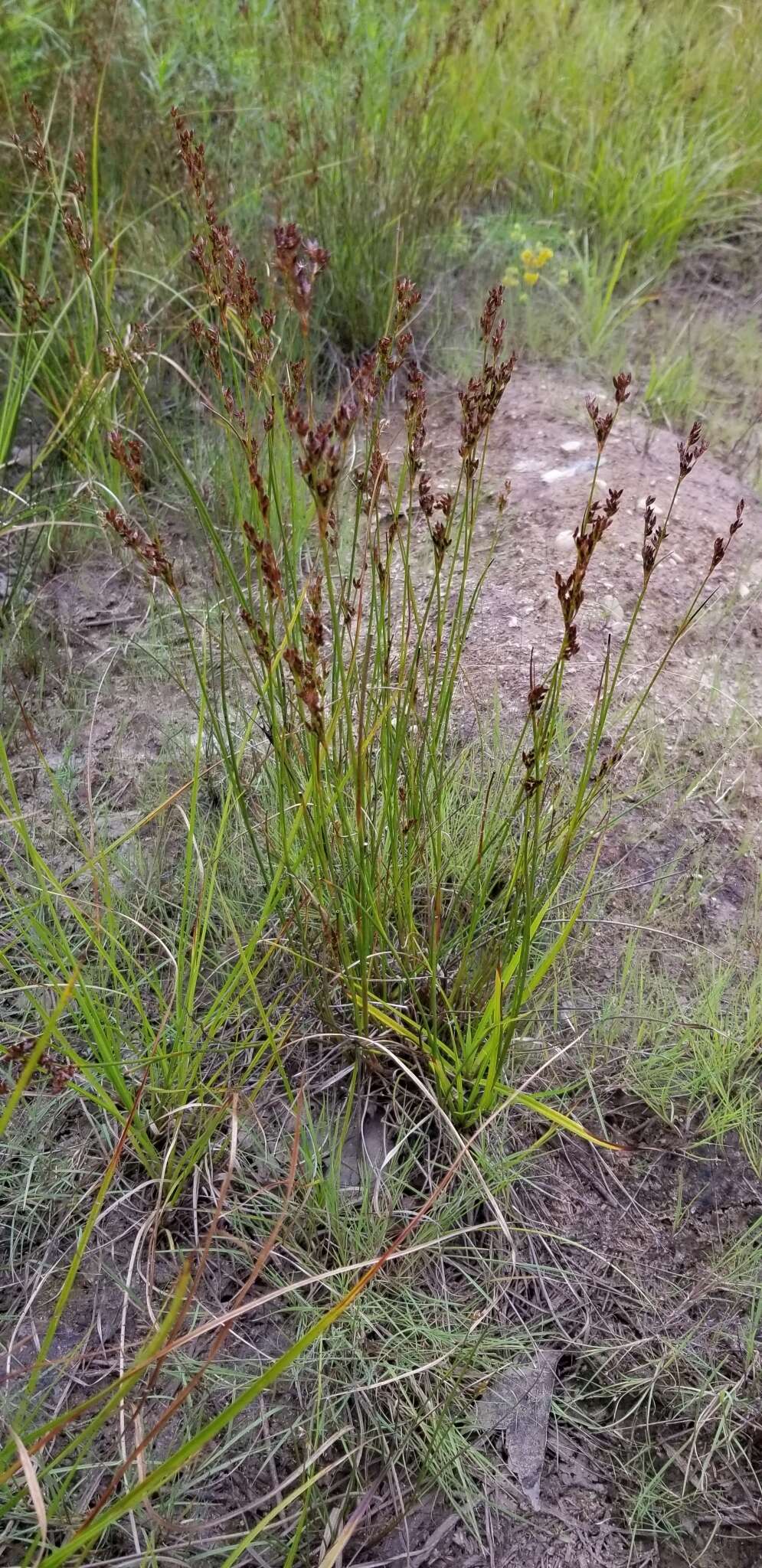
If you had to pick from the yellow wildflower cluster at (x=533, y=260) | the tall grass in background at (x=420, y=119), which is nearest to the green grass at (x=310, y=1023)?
the tall grass in background at (x=420, y=119)

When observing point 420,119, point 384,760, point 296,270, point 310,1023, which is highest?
point 420,119

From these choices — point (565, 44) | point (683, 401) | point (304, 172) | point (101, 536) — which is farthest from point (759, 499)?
point (565, 44)

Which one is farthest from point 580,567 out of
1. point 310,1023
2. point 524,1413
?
point 524,1413

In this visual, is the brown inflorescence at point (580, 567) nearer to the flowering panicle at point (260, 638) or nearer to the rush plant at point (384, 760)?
the rush plant at point (384, 760)

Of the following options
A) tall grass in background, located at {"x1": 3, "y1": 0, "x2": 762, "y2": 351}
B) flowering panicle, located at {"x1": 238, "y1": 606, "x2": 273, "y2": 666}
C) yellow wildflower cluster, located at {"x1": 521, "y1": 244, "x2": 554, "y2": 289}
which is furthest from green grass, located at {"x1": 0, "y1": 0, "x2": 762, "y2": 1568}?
yellow wildflower cluster, located at {"x1": 521, "y1": 244, "x2": 554, "y2": 289}

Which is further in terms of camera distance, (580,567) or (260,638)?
(260,638)

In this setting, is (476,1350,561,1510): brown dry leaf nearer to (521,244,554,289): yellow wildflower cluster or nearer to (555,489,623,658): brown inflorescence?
(555,489,623,658): brown inflorescence

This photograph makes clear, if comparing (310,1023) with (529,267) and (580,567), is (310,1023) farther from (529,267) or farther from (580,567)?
(529,267)

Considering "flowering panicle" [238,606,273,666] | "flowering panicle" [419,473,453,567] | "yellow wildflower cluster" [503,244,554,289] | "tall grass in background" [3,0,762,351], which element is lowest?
"flowering panicle" [238,606,273,666]

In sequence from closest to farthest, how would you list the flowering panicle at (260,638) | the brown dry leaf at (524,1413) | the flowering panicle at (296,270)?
the flowering panicle at (296,270), the flowering panicle at (260,638), the brown dry leaf at (524,1413)

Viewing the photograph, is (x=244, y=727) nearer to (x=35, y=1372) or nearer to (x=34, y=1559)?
(x=35, y=1372)

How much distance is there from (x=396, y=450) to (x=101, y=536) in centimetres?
90

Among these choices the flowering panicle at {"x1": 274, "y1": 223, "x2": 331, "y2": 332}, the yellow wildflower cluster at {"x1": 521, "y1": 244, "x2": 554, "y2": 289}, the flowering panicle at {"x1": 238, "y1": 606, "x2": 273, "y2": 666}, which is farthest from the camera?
the yellow wildflower cluster at {"x1": 521, "y1": 244, "x2": 554, "y2": 289}

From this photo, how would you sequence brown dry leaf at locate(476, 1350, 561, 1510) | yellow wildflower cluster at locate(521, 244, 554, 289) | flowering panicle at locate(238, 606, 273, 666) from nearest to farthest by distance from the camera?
flowering panicle at locate(238, 606, 273, 666), brown dry leaf at locate(476, 1350, 561, 1510), yellow wildflower cluster at locate(521, 244, 554, 289)
